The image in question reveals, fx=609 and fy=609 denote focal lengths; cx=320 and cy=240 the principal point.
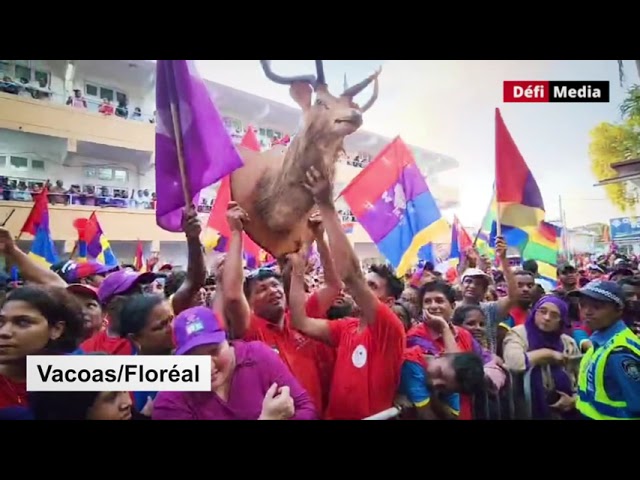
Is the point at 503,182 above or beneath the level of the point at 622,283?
above

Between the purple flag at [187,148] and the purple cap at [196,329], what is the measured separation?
1.55 feet

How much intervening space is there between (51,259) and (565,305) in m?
2.86

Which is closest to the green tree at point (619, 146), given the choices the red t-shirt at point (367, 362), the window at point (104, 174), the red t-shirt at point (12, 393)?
the red t-shirt at point (367, 362)

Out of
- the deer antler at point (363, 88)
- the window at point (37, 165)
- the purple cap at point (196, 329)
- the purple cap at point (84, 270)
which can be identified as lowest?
the purple cap at point (196, 329)

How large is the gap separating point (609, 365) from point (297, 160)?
6.70ft

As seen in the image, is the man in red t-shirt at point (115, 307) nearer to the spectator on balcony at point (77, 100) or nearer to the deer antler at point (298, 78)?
the spectator on balcony at point (77, 100)

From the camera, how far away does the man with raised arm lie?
3273mm

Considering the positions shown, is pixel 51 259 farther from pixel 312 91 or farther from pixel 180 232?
pixel 312 91

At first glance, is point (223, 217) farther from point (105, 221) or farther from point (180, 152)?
point (105, 221)

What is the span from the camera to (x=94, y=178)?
3.43m

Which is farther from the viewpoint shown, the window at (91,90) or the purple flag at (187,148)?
the window at (91,90)

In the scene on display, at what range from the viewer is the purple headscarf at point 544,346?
3.38m

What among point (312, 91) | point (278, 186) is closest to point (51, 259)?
point (278, 186)
